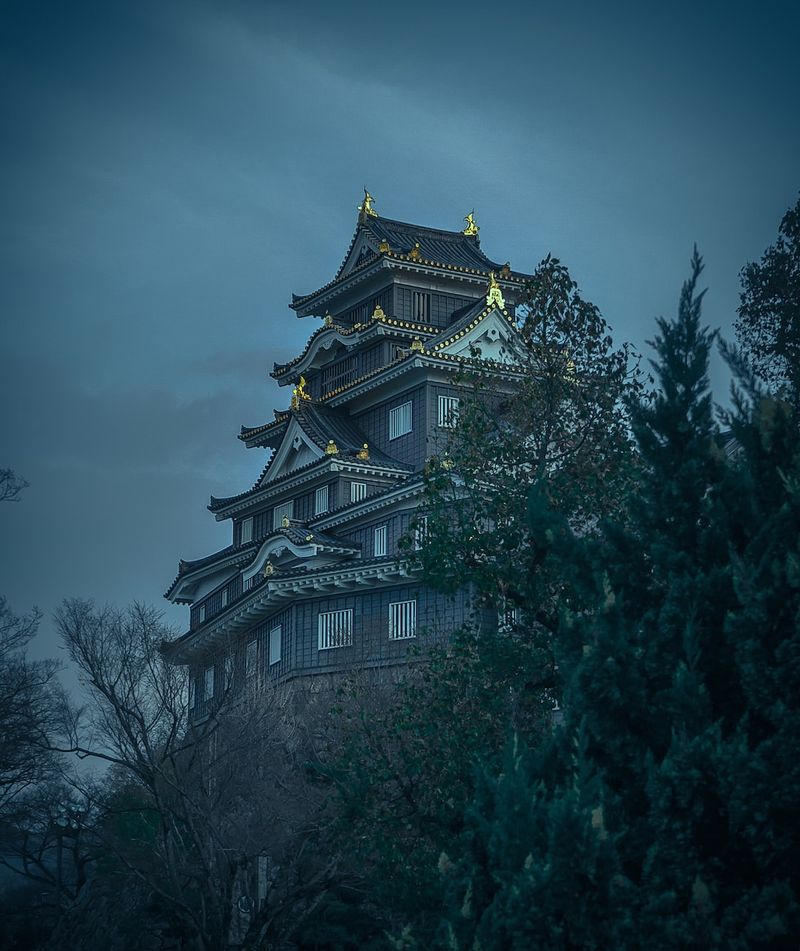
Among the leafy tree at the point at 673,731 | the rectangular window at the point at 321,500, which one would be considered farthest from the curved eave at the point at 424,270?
the leafy tree at the point at 673,731

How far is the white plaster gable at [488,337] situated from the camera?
45906mm

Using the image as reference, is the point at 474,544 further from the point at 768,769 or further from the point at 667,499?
the point at 768,769

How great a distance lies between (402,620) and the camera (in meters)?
40.9

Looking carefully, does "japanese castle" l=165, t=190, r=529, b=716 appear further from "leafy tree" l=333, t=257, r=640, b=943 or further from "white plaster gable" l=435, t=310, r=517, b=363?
"leafy tree" l=333, t=257, r=640, b=943

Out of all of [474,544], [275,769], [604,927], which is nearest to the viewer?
[604,927]

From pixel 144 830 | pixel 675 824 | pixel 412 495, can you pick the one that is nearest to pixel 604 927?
pixel 675 824

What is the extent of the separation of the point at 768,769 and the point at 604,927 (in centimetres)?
200

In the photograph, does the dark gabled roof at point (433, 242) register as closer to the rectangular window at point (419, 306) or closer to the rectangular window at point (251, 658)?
the rectangular window at point (419, 306)

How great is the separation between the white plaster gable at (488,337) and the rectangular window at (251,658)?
480 inches

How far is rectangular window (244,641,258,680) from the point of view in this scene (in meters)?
44.4

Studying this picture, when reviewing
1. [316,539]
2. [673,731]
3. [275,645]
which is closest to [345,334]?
[316,539]

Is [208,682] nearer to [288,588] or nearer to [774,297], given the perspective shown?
[288,588]

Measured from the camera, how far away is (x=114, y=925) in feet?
89.5

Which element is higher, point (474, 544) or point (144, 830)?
point (474, 544)
